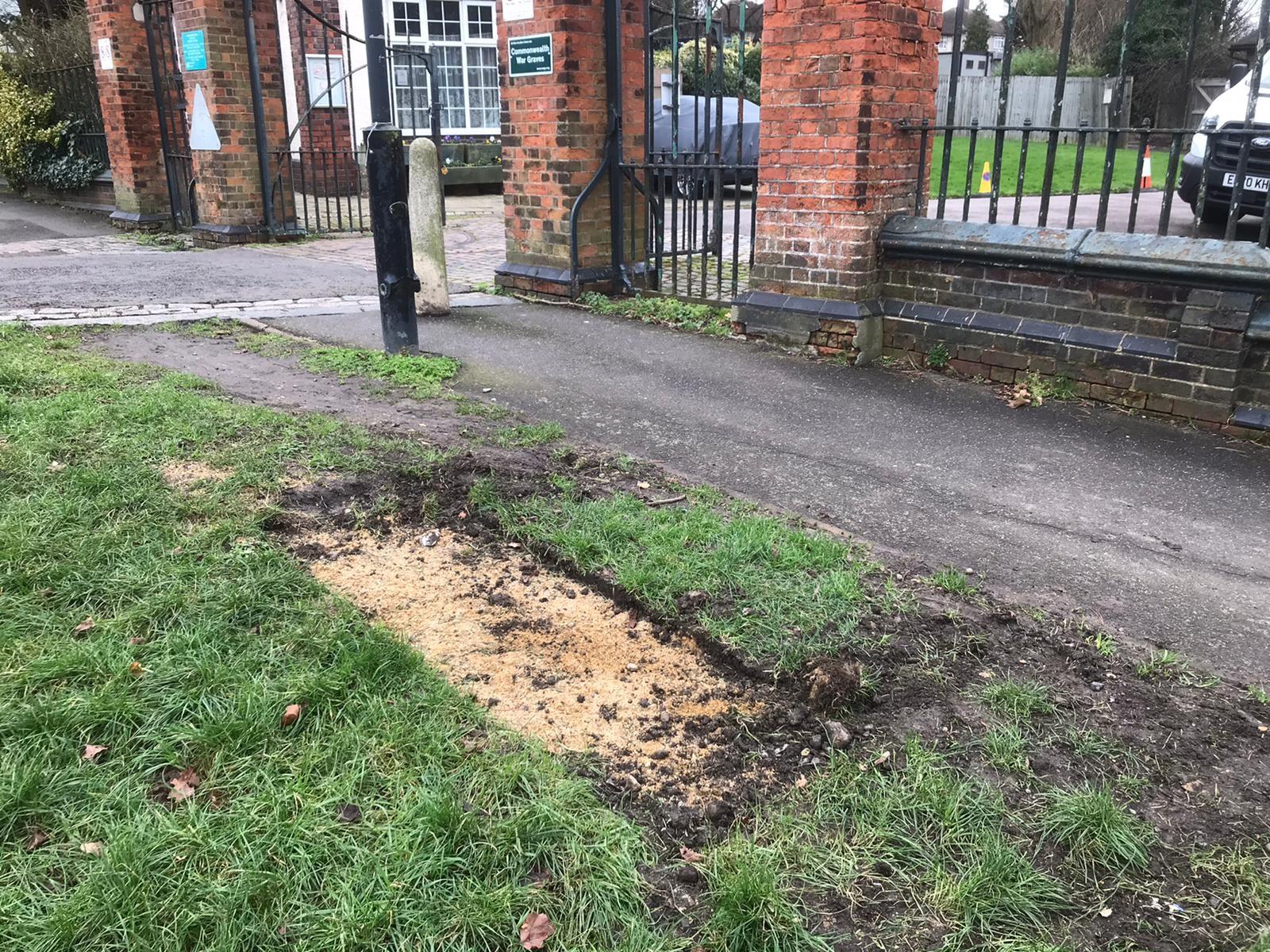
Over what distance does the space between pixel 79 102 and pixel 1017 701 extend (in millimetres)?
18072

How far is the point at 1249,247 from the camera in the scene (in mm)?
4602

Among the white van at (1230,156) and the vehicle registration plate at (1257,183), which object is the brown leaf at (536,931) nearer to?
the white van at (1230,156)

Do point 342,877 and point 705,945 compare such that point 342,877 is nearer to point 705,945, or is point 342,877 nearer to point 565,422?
point 705,945

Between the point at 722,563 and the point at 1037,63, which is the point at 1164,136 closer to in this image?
the point at 722,563

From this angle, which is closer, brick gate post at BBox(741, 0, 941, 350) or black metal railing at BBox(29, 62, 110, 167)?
brick gate post at BBox(741, 0, 941, 350)

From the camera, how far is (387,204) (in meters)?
5.82

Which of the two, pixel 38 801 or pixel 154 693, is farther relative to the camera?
pixel 154 693

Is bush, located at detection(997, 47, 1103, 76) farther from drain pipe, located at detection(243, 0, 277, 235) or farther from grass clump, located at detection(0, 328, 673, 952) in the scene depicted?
grass clump, located at detection(0, 328, 673, 952)

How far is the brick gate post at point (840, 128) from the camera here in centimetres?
555

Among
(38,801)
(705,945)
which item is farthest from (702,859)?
(38,801)

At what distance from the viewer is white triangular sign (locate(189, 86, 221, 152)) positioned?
11.6m

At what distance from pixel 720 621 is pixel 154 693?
1.58m

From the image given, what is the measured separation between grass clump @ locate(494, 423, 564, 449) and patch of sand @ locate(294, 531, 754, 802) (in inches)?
41.7

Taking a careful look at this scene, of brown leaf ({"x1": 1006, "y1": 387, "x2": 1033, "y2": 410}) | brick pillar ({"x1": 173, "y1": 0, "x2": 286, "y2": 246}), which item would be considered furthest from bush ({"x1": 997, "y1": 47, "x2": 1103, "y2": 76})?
brown leaf ({"x1": 1006, "y1": 387, "x2": 1033, "y2": 410})
